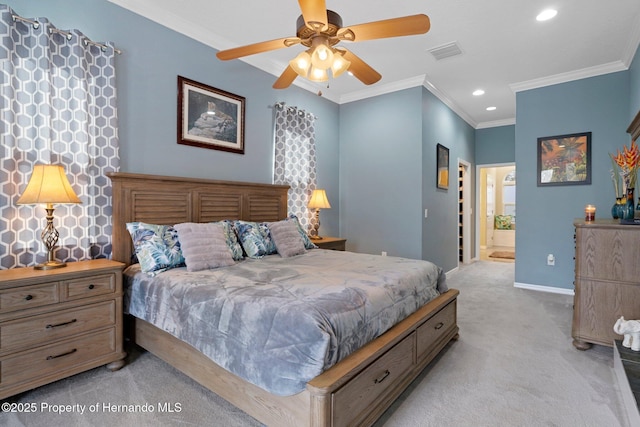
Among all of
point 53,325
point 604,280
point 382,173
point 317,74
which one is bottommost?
point 53,325

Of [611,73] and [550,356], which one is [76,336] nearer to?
[550,356]

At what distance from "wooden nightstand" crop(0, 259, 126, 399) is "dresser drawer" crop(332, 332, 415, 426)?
5.66 feet

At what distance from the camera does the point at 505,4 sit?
2.75m

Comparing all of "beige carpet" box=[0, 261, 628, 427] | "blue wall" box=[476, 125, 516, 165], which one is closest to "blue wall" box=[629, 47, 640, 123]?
"blue wall" box=[476, 125, 516, 165]

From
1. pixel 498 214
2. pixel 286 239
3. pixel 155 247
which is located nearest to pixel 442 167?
pixel 286 239

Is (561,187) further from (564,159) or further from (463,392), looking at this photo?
(463,392)

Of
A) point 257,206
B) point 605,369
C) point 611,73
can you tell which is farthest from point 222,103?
point 611,73

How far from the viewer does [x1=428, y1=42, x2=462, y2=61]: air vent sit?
3.45 m

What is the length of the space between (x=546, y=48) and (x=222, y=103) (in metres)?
3.63

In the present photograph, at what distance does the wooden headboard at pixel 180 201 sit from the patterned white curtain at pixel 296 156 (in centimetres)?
33

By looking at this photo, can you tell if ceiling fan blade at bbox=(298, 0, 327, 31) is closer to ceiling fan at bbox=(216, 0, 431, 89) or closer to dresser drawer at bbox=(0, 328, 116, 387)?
ceiling fan at bbox=(216, 0, 431, 89)

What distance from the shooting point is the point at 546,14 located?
9.46ft

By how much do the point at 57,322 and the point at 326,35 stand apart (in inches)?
97.0

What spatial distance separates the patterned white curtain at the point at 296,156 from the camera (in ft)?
13.3
